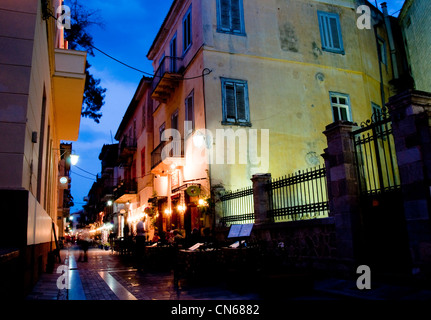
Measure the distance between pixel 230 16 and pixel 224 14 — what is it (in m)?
0.30

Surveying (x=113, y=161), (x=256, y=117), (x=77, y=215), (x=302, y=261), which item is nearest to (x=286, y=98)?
(x=256, y=117)

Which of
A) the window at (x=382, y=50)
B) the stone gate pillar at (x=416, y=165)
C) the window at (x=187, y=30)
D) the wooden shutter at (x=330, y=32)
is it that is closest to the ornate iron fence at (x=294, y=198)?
the stone gate pillar at (x=416, y=165)

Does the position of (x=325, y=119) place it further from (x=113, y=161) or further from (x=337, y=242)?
(x=113, y=161)

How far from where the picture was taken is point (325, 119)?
17.0m

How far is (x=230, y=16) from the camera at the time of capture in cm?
1627

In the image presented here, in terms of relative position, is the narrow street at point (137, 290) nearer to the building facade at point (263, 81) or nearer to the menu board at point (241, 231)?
the menu board at point (241, 231)

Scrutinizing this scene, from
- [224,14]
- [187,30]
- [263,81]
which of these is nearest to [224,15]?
[224,14]

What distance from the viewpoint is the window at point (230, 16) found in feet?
52.7

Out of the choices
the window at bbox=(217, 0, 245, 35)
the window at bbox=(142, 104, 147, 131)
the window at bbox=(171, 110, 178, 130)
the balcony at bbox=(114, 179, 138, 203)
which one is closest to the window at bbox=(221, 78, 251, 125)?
the window at bbox=(217, 0, 245, 35)

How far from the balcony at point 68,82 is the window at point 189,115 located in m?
5.16

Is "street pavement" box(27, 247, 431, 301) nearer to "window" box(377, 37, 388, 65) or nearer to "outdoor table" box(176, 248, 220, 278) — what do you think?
"outdoor table" box(176, 248, 220, 278)

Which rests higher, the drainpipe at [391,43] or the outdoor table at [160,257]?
the drainpipe at [391,43]

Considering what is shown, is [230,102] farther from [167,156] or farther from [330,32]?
[330,32]

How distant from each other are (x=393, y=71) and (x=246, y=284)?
56.0 feet
